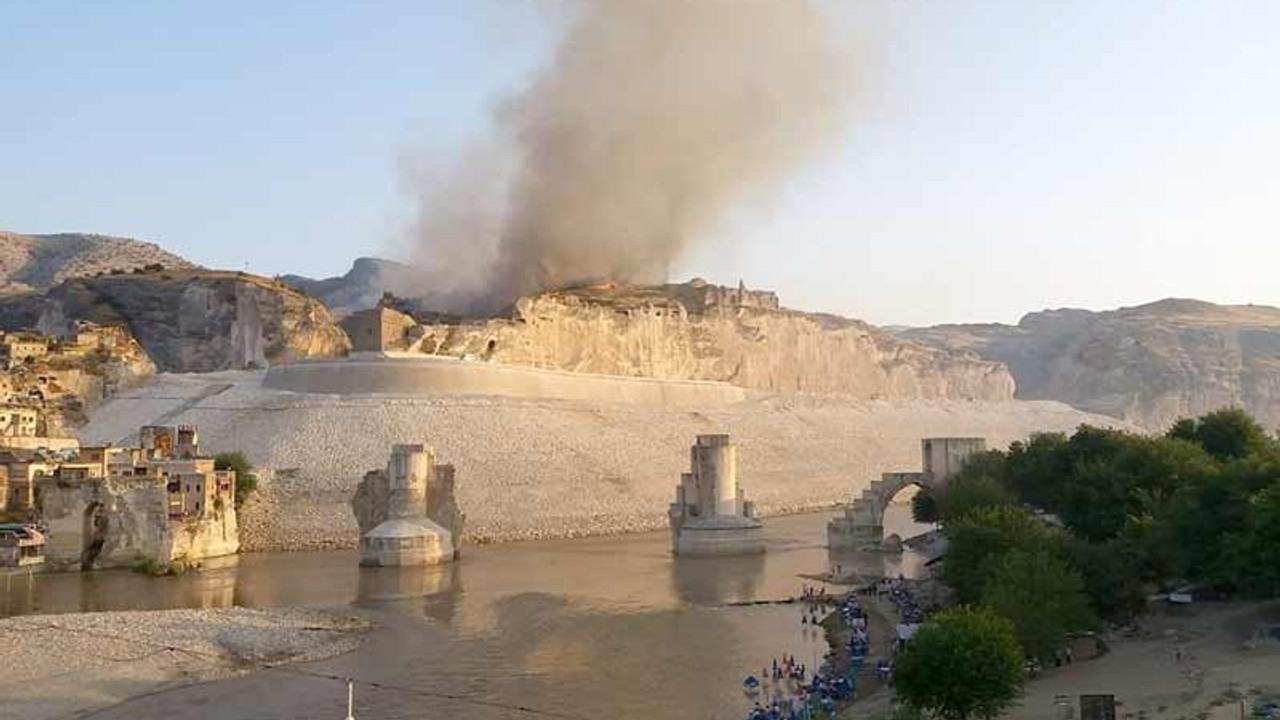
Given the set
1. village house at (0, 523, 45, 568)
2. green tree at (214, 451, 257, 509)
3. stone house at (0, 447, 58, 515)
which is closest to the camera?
village house at (0, 523, 45, 568)

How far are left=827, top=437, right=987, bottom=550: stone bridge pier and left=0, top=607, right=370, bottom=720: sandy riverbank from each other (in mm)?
21935

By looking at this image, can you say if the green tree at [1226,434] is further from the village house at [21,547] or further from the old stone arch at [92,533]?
the village house at [21,547]

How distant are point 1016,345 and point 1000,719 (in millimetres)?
166634

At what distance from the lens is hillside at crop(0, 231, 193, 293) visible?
520 ft

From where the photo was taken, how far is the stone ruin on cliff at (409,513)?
3975cm

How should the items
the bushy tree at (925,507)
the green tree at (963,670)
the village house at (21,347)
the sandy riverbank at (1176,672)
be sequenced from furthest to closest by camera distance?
the village house at (21,347), the bushy tree at (925,507), the sandy riverbank at (1176,672), the green tree at (963,670)

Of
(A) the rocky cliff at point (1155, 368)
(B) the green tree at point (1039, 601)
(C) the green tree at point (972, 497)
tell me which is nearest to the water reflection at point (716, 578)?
(C) the green tree at point (972, 497)

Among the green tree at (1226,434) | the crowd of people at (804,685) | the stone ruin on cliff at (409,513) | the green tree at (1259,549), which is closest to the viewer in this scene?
the crowd of people at (804,685)

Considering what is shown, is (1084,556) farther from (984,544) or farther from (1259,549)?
(1259,549)

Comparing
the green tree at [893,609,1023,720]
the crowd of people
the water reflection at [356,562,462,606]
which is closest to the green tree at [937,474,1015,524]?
the crowd of people

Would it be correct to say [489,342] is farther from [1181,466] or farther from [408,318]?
[1181,466]

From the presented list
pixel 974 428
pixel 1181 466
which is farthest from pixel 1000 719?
pixel 974 428

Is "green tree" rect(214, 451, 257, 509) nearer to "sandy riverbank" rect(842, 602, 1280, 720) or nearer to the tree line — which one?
the tree line

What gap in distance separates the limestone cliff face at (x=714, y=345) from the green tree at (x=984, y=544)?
5858cm
